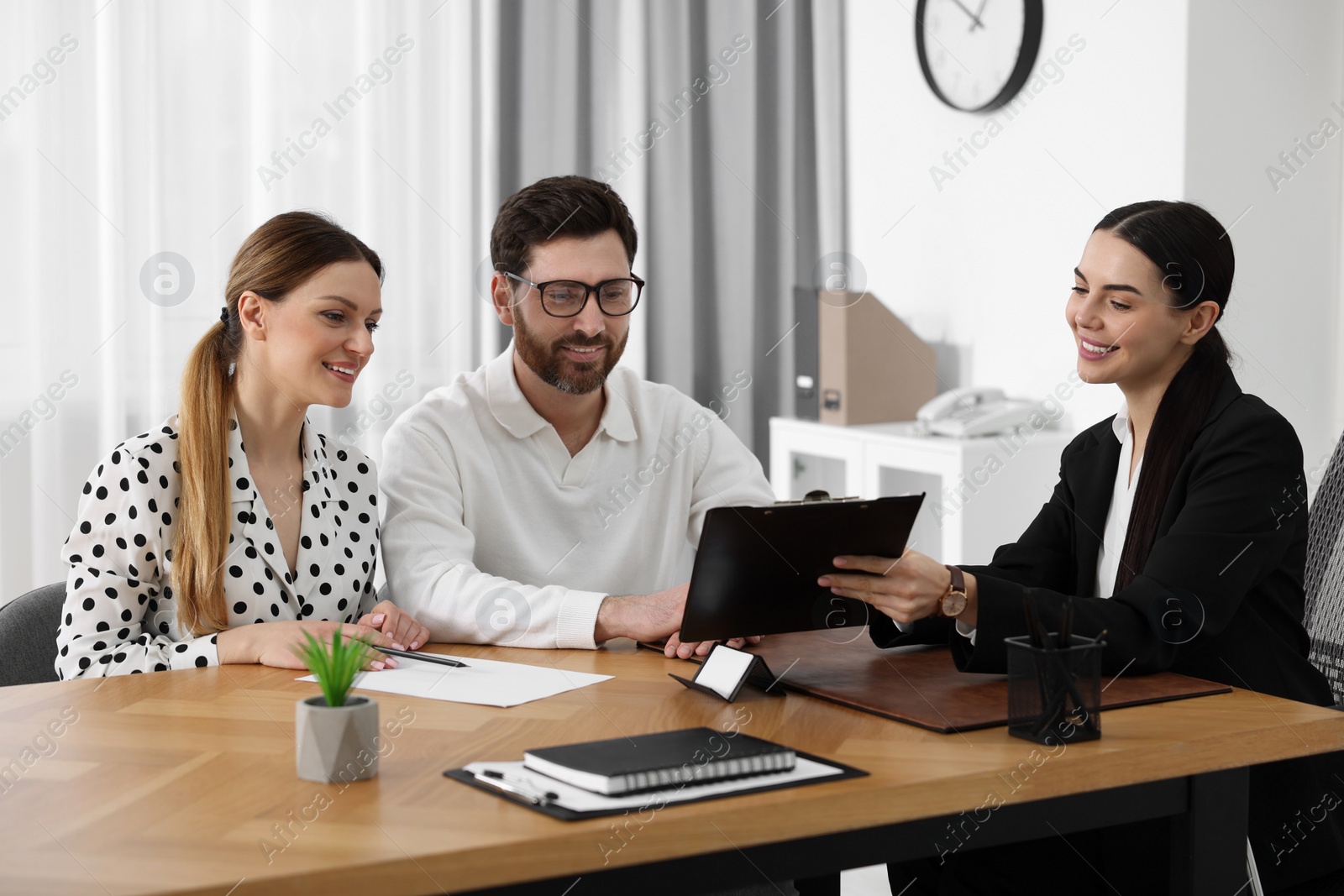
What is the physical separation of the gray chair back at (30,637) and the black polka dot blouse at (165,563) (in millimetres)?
73

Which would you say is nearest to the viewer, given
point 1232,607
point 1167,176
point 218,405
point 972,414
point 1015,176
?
point 1232,607

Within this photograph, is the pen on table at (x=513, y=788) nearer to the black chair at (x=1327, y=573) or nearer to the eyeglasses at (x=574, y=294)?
the eyeglasses at (x=574, y=294)

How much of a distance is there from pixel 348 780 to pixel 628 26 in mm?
3267

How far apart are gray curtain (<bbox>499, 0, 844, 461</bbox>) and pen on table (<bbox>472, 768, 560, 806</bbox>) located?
113 inches

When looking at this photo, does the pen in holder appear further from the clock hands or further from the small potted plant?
the clock hands

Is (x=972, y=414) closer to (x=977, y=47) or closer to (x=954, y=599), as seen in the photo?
(x=977, y=47)

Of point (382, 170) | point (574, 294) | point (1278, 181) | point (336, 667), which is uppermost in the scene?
point (382, 170)

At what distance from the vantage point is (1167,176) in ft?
9.96

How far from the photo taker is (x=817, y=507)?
131cm

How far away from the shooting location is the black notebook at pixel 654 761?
3.37 ft

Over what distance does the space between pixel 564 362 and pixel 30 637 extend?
0.86 metres

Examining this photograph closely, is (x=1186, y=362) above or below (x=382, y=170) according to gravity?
below

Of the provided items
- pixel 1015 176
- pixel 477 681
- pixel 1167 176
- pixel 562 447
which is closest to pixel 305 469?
pixel 562 447

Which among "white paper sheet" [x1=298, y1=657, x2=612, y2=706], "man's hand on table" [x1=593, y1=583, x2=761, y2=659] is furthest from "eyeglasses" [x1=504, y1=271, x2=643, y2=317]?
"white paper sheet" [x1=298, y1=657, x2=612, y2=706]
